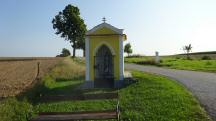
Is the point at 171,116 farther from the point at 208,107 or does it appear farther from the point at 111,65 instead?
the point at 111,65

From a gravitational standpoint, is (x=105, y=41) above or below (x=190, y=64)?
→ above

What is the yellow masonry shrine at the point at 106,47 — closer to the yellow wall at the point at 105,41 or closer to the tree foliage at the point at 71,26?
the yellow wall at the point at 105,41

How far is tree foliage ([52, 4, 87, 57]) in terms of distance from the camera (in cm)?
6119

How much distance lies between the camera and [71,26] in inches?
2420

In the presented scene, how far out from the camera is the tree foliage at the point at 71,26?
61188 mm

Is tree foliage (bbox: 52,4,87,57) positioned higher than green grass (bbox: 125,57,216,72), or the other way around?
tree foliage (bbox: 52,4,87,57)

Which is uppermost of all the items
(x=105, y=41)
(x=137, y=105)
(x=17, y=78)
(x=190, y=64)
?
(x=105, y=41)

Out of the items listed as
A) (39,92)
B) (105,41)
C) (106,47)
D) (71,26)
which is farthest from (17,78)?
(71,26)

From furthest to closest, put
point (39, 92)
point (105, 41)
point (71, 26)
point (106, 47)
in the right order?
1. point (71, 26)
2. point (106, 47)
3. point (105, 41)
4. point (39, 92)

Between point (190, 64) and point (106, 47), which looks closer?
point (106, 47)

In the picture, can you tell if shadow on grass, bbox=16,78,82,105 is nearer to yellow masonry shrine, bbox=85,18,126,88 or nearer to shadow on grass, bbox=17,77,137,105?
shadow on grass, bbox=17,77,137,105

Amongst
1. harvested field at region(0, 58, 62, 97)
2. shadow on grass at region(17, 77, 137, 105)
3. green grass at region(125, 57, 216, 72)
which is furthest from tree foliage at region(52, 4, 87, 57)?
shadow on grass at region(17, 77, 137, 105)

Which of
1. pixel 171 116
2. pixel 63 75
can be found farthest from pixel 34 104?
pixel 63 75

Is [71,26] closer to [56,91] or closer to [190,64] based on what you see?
[190,64]
